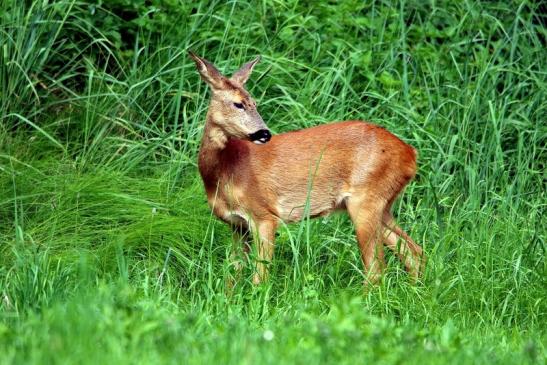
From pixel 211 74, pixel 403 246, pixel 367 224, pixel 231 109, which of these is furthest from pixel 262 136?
pixel 403 246

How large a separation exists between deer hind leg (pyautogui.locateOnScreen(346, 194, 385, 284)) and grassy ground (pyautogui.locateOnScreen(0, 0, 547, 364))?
121 millimetres

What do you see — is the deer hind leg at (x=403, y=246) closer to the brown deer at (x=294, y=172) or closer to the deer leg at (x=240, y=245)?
the brown deer at (x=294, y=172)

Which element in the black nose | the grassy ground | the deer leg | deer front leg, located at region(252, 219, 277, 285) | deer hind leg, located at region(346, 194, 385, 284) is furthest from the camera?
deer hind leg, located at region(346, 194, 385, 284)

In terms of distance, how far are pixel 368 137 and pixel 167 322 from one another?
3.28m

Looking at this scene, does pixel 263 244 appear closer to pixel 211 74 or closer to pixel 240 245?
pixel 240 245

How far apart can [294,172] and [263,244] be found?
0.73m

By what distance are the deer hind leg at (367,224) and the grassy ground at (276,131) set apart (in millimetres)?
121

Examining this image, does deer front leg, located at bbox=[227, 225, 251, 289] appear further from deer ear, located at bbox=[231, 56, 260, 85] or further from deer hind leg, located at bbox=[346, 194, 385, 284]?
deer ear, located at bbox=[231, 56, 260, 85]

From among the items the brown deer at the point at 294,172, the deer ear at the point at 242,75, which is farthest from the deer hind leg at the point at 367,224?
the deer ear at the point at 242,75

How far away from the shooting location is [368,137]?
24.7 ft

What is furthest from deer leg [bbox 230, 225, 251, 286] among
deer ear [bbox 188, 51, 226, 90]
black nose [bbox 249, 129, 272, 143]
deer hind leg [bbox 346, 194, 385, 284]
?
deer ear [bbox 188, 51, 226, 90]

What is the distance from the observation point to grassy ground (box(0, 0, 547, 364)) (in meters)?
5.30

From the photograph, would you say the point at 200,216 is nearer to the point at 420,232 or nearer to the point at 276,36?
the point at 420,232

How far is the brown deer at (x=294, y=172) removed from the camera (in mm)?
7168
